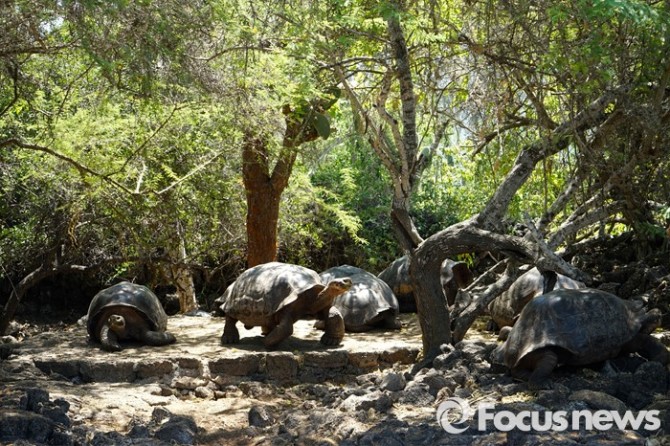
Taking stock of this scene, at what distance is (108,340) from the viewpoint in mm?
8672

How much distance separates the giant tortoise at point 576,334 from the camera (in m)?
6.29

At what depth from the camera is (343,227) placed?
1417 cm

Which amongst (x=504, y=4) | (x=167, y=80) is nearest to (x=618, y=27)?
(x=504, y=4)

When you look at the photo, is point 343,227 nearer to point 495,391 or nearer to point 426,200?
point 426,200

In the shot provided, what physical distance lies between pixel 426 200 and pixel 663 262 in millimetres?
5713

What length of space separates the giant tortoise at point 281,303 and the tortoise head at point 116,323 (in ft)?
3.44

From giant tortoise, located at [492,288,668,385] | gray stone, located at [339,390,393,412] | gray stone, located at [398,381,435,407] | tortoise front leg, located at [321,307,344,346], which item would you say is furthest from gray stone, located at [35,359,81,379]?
giant tortoise, located at [492,288,668,385]

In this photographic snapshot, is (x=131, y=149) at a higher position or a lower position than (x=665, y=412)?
higher

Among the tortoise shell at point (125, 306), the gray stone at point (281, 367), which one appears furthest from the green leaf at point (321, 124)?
the gray stone at point (281, 367)

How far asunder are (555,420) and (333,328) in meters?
3.59

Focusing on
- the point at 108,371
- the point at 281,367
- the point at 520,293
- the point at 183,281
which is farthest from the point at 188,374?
the point at 183,281

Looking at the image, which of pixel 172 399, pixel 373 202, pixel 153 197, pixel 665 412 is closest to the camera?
pixel 665 412

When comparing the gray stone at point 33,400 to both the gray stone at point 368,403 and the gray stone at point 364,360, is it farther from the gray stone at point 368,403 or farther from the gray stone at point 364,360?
the gray stone at point 364,360

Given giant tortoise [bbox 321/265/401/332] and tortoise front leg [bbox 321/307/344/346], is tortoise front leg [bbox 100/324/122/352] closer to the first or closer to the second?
tortoise front leg [bbox 321/307/344/346]
